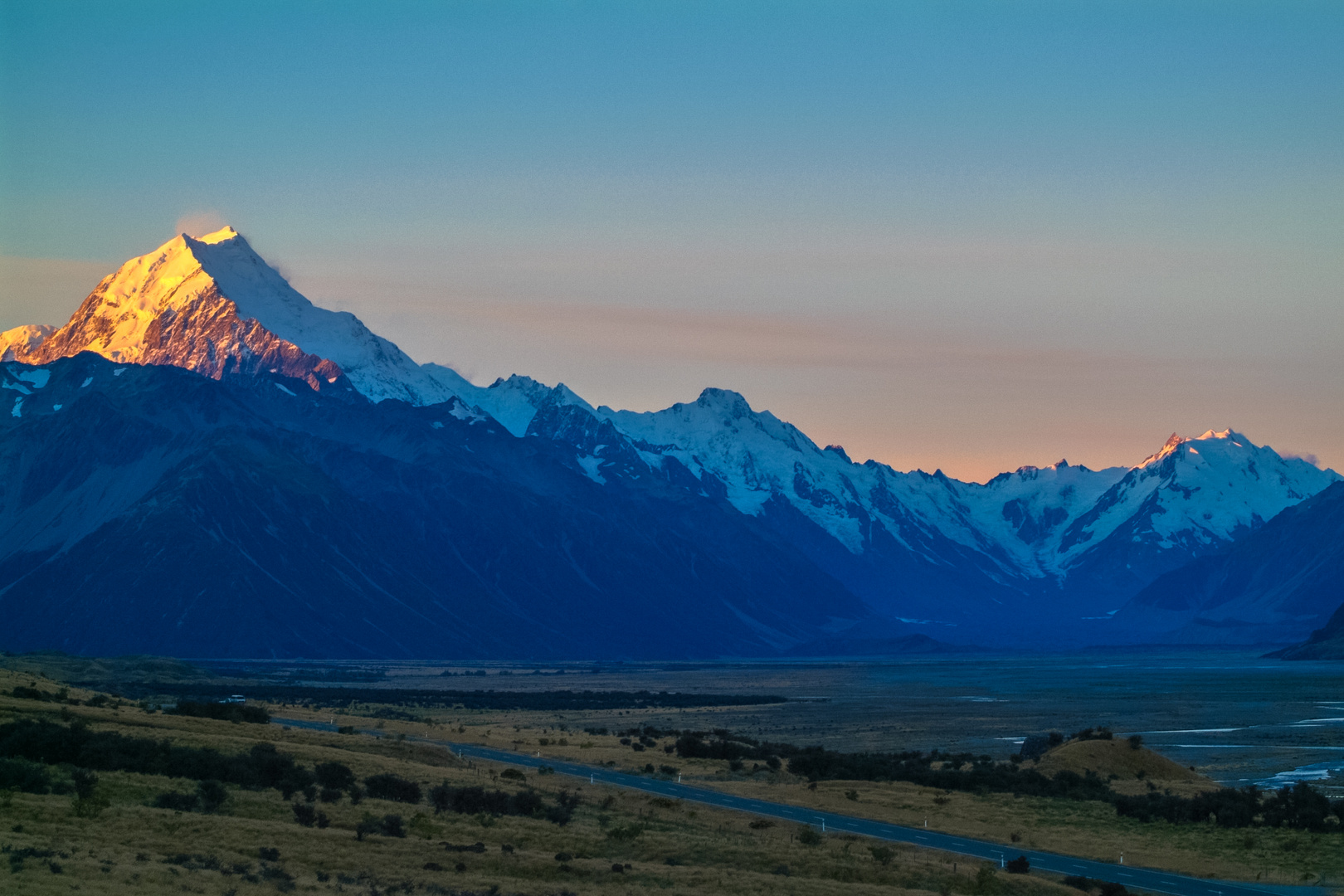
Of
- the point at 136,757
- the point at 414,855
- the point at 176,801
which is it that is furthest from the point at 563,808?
the point at 136,757

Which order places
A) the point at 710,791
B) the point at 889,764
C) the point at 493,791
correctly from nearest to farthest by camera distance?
1. the point at 493,791
2. the point at 710,791
3. the point at 889,764

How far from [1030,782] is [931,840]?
18.2 meters

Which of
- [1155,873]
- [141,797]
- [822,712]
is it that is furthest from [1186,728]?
[141,797]

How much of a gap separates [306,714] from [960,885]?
84394 millimetres

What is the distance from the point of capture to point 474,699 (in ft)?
577

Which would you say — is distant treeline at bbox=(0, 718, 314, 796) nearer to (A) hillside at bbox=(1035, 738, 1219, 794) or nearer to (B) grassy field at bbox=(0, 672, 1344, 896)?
(B) grassy field at bbox=(0, 672, 1344, 896)

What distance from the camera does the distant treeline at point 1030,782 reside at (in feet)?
209

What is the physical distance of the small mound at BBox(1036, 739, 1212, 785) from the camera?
81.1 meters

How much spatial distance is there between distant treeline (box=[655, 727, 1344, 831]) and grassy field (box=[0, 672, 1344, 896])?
6.90 ft

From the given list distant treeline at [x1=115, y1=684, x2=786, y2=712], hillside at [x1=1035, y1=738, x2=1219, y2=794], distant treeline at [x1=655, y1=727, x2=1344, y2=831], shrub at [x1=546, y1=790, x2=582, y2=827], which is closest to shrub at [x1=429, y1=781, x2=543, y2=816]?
shrub at [x1=546, y1=790, x2=582, y2=827]

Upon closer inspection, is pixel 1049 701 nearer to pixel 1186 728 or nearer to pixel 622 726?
pixel 1186 728

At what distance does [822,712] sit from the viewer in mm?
159125

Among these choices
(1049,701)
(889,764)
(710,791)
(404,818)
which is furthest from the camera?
(1049,701)

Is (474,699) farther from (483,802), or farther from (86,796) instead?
(86,796)
